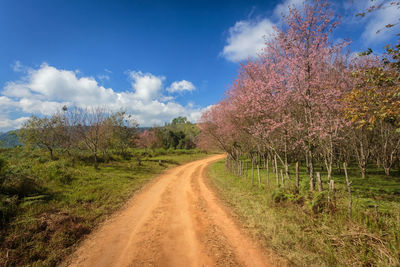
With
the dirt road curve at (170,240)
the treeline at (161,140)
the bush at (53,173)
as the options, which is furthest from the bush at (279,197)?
the treeline at (161,140)

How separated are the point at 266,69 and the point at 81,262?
574 inches

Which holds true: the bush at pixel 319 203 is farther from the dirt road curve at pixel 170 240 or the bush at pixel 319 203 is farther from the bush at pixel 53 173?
the bush at pixel 53 173

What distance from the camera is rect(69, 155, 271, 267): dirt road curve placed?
175 inches

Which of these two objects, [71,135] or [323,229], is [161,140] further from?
[323,229]

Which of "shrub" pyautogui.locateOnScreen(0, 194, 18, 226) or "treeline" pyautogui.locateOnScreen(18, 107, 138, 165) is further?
"treeline" pyautogui.locateOnScreen(18, 107, 138, 165)

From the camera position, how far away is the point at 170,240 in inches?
214

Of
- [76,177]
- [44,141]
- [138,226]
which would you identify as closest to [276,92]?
[138,226]

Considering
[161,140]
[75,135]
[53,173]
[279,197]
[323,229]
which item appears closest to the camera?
[323,229]

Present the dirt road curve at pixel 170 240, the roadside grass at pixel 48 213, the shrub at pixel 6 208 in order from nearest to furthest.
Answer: the dirt road curve at pixel 170 240, the roadside grass at pixel 48 213, the shrub at pixel 6 208

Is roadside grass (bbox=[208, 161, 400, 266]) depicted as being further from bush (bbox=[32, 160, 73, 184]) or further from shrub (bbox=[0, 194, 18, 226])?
bush (bbox=[32, 160, 73, 184])

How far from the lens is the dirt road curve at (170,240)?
175 inches

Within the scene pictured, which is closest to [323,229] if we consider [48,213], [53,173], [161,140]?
[48,213]

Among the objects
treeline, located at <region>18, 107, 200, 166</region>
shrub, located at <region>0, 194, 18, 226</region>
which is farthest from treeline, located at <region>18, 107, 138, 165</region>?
shrub, located at <region>0, 194, 18, 226</region>

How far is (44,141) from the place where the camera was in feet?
69.5
